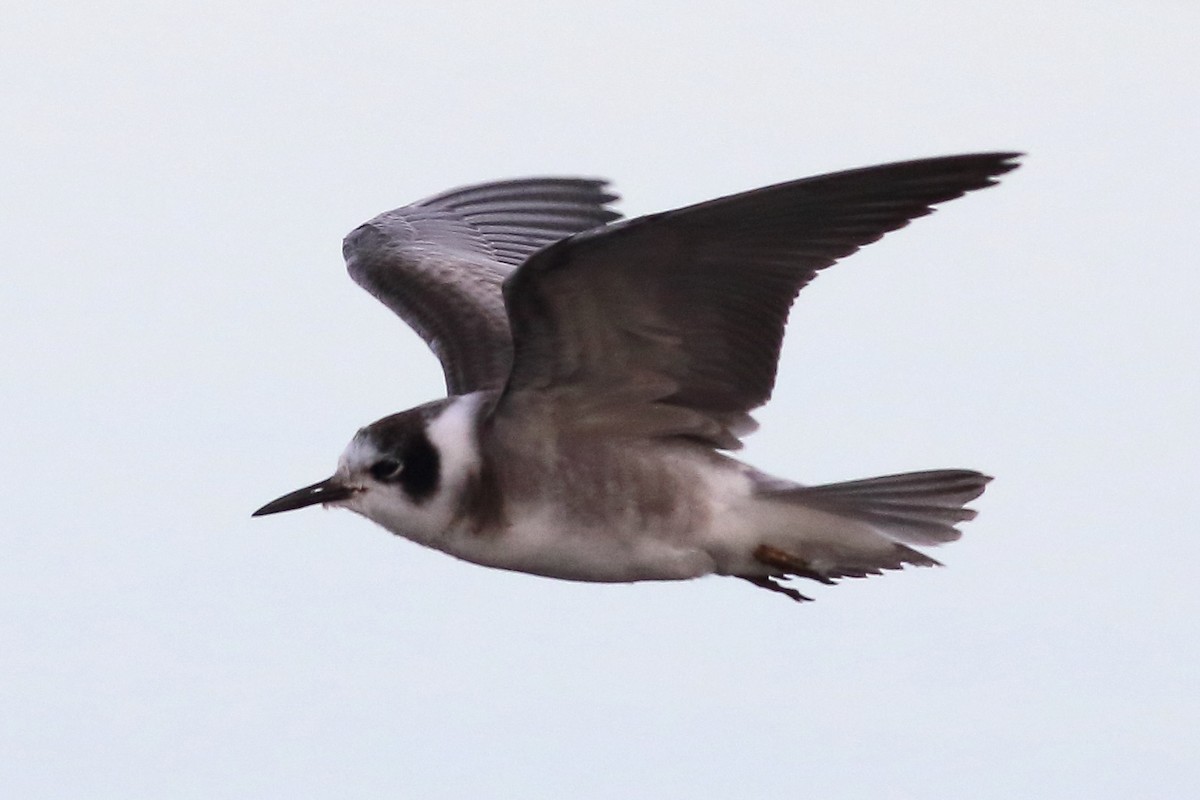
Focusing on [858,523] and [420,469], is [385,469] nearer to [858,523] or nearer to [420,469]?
[420,469]

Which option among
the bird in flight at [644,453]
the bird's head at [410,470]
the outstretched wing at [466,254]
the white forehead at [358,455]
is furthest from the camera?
the outstretched wing at [466,254]

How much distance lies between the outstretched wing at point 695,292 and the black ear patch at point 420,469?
0.29 meters

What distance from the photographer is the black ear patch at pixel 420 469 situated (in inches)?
296

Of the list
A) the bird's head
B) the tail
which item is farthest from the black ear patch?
the tail

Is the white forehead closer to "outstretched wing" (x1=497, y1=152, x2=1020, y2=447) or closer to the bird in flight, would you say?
the bird in flight

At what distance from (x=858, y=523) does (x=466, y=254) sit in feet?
9.02

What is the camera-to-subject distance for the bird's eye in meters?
7.59

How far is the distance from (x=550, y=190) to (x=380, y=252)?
114 centimetres

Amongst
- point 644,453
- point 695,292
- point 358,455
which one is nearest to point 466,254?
point 358,455

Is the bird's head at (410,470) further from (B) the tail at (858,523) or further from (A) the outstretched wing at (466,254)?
(B) the tail at (858,523)

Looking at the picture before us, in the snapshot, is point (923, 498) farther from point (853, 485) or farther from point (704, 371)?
point (704, 371)

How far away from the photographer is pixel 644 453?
7.59 m

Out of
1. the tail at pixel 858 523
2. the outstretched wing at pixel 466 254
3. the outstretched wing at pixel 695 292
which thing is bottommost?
the tail at pixel 858 523

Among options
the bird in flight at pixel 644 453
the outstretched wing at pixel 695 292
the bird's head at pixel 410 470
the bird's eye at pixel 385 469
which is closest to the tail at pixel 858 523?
the bird in flight at pixel 644 453
